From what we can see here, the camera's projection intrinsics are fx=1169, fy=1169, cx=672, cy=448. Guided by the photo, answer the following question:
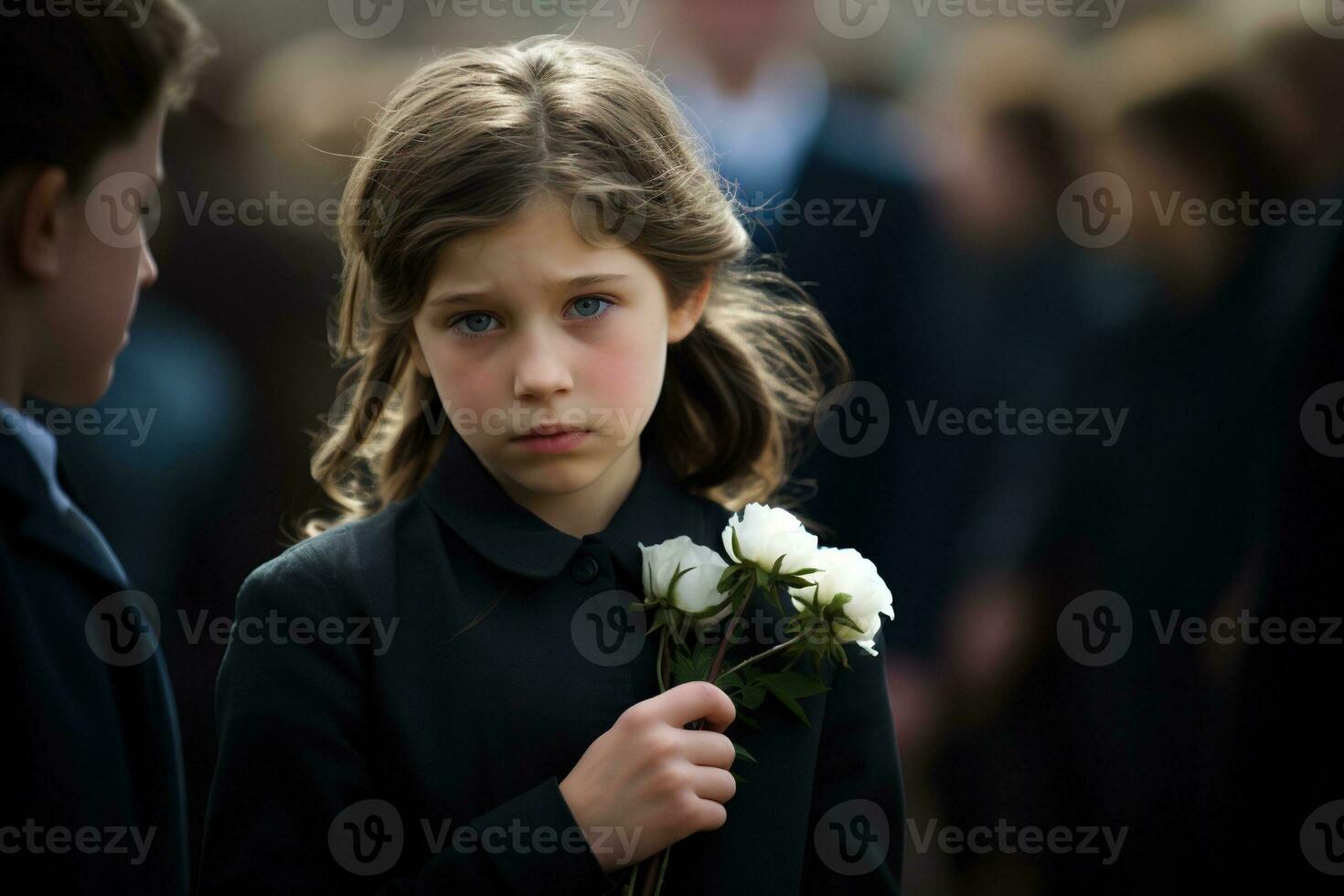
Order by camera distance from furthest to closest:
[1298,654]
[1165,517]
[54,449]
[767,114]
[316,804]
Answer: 1. [767,114]
2. [1165,517]
3. [1298,654]
4. [316,804]
5. [54,449]

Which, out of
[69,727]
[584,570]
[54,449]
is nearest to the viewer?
[69,727]

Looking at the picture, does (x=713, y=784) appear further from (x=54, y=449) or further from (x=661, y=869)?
(x=54, y=449)

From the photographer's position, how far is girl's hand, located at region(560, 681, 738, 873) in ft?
3.61

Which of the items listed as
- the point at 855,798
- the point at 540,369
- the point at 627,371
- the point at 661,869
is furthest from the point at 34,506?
the point at 855,798

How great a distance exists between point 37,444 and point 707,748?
2.16ft

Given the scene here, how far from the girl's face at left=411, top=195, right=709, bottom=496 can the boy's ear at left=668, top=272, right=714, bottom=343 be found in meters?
0.11

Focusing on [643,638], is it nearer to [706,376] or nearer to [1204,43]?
[706,376]

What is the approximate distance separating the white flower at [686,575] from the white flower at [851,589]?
0.09 metres

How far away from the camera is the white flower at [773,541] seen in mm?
1146

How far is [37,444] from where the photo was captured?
996 millimetres

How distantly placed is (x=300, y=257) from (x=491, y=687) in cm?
138

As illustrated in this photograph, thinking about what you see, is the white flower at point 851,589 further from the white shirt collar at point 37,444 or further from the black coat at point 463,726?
the white shirt collar at point 37,444

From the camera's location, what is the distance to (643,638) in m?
1.27

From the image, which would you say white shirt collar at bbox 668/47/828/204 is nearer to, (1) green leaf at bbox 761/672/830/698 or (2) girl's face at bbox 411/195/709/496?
(2) girl's face at bbox 411/195/709/496
